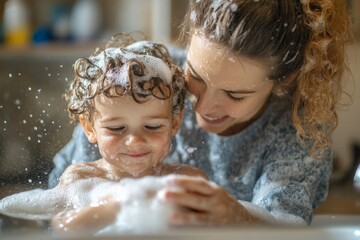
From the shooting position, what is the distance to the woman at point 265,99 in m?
0.95

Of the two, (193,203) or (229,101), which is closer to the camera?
(193,203)

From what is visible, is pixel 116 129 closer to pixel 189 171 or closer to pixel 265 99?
pixel 189 171

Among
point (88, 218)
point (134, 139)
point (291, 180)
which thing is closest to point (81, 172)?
point (134, 139)

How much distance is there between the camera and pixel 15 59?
4.42 feet

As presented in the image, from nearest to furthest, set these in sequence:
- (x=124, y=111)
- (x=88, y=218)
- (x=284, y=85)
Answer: (x=88, y=218) < (x=124, y=111) < (x=284, y=85)

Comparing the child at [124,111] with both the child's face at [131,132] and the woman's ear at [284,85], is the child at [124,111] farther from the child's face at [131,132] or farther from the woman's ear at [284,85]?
the woman's ear at [284,85]

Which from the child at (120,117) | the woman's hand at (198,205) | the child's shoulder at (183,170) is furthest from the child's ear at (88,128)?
the woman's hand at (198,205)

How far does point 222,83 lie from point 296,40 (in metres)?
0.13

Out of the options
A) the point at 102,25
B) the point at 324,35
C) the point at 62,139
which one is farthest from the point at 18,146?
the point at 102,25

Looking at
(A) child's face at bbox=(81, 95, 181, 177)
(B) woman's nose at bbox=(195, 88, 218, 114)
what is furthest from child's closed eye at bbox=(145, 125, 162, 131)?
(B) woman's nose at bbox=(195, 88, 218, 114)

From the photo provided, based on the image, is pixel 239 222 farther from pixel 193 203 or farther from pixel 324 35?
pixel 324 35

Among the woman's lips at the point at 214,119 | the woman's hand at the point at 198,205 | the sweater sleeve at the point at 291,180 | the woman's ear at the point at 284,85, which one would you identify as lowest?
the sweater sleeve at the point at 291,180

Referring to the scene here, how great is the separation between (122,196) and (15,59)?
2.15 ft

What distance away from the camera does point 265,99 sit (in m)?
1.09
